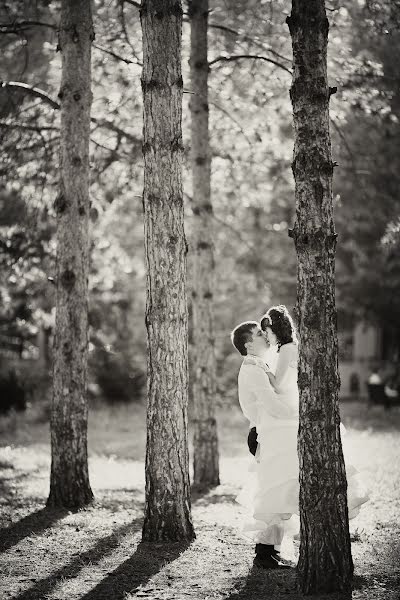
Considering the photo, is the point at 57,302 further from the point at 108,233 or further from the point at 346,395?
the point at 346,395

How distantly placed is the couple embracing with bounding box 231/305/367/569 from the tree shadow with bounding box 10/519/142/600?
1442 millimetres

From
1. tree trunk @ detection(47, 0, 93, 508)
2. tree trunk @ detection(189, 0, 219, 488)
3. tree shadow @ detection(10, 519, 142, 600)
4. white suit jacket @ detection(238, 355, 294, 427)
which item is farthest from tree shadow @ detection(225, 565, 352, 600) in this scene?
tree trunk @ detection(189, 0, 219, 488)

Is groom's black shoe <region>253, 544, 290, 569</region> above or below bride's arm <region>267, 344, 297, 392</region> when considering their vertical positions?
below

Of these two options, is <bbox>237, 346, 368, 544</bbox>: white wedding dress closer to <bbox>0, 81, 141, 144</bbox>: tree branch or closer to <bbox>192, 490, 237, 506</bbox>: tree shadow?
<bbox>192, 490, 237, 506</bbox>: tree shadow

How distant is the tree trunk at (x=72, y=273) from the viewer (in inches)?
332

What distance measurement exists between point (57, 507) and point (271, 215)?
22256 mm

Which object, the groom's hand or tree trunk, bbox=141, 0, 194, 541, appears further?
tree trunk, bbox=141, 0, 194, 541

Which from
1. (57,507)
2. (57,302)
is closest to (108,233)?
(57,302)

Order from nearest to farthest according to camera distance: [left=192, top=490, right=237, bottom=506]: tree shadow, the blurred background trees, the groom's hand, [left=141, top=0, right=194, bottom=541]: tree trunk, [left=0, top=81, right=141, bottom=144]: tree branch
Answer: the groom's hand, [left=141, top=0, right=194, bottom=541]: tree trunk, [left=192, top=490, right=237, bottom=506]: tree shadow, [left=0, top=81, right=141, bottom=144]: tree branch, the blurred background trees

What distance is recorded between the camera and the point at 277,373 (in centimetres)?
631

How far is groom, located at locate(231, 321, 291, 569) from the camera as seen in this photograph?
241 inches

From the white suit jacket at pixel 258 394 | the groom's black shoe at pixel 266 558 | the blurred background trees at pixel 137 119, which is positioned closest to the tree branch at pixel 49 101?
the blurred background trees at pixel 137 119

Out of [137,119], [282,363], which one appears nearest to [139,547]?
[282,363]

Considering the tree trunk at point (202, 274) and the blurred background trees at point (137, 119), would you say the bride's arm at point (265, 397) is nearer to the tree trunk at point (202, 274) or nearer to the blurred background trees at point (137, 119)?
the blurred background trees at point (137, 119)
